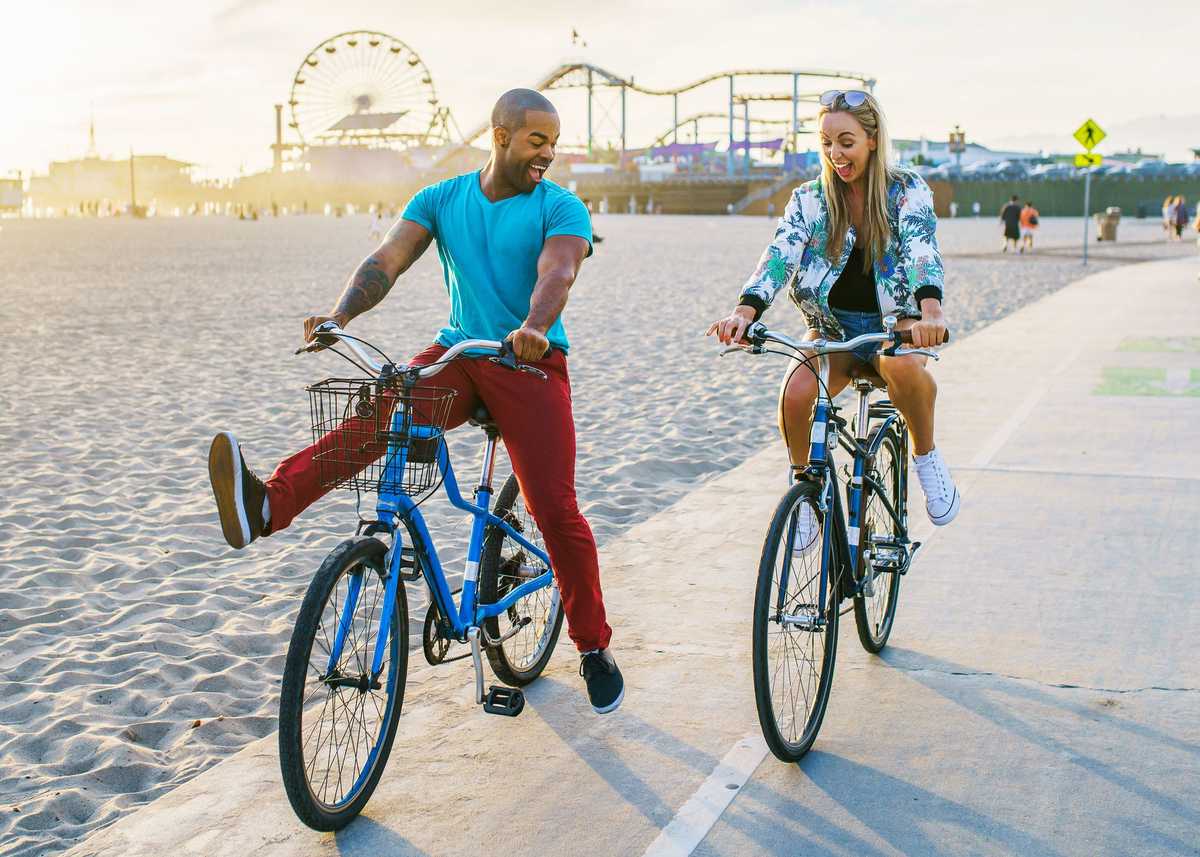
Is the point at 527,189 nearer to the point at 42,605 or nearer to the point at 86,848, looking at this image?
the point at 86,848

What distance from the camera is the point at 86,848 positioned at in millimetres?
3355

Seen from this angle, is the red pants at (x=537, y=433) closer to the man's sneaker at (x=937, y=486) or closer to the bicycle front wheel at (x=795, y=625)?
the bicycle front wheel at (x=795, y=625)

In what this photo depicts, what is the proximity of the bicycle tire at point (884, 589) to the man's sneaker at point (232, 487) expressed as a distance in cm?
195

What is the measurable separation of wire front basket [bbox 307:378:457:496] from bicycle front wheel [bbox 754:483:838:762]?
89 centimetres

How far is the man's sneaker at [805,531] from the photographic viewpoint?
3678 mm

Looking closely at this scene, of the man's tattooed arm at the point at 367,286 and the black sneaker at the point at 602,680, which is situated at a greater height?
the man's tattooed arm at the point at 367,286

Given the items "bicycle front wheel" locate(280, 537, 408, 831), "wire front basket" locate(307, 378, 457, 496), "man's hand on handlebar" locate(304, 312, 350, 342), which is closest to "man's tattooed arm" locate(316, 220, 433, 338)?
"man's hand on handlebar" locate(304, 312, 350, 342)

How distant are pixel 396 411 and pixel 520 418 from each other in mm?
464

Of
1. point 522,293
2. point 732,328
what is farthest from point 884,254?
point 522,293

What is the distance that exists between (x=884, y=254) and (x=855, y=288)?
0.16 m

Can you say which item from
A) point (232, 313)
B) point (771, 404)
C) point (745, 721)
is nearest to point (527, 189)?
point (745, 721)

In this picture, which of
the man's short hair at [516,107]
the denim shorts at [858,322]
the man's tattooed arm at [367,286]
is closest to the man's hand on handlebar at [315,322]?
the man's tattooed arm at [367,286]

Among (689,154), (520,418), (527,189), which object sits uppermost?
(689,154)

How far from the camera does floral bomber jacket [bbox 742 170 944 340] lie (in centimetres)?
410
